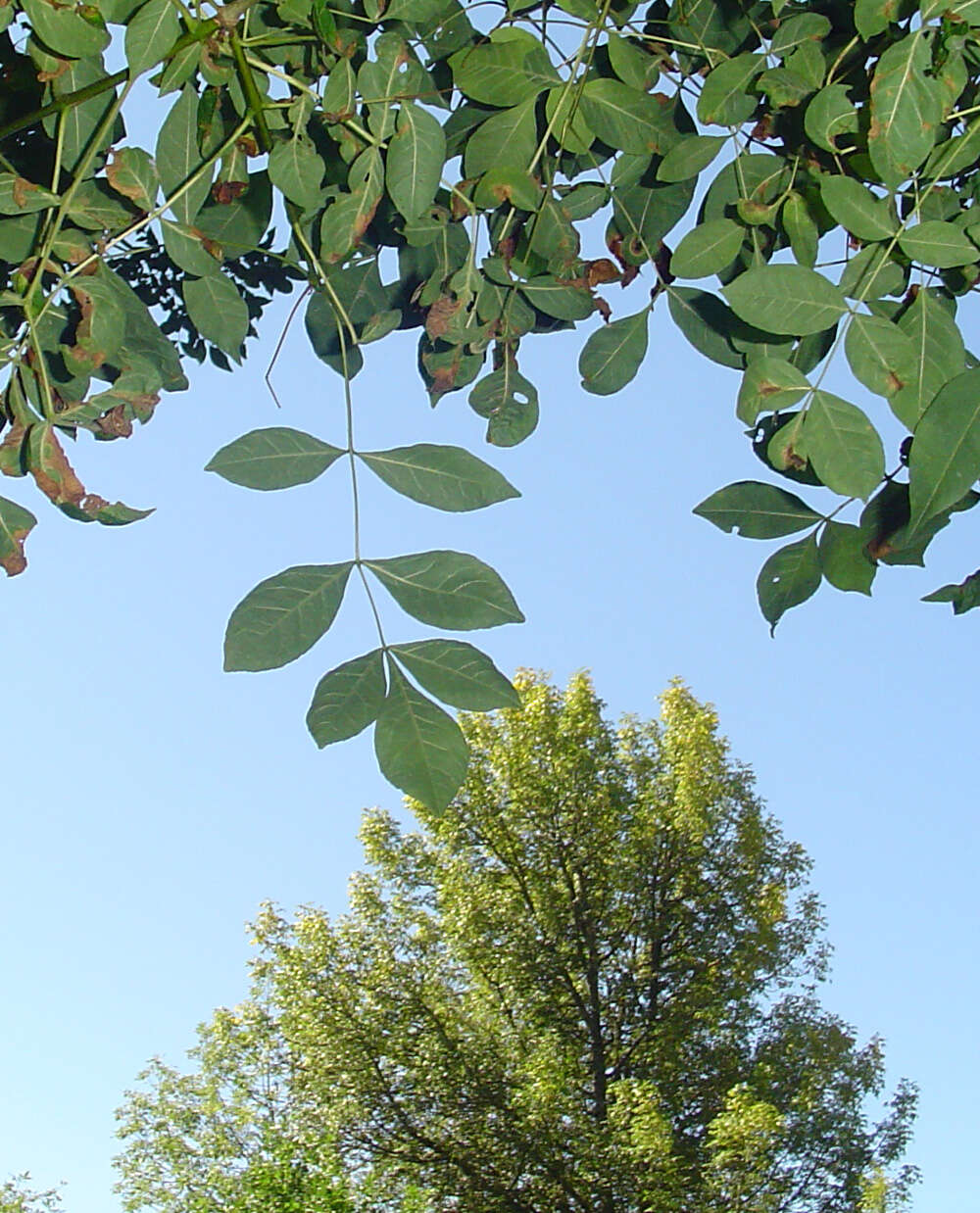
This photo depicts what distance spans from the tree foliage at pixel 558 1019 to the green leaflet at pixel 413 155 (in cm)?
1100

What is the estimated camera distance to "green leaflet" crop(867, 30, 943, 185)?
67cm

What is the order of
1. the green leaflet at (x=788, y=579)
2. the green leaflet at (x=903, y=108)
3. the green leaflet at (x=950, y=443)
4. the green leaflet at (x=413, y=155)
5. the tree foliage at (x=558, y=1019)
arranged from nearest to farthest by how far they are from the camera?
the green leaflet at (x=950, y=443)
the green leaflet at (x=903, y=108)
the green leaflet at (x=413, y=155)
the green leaflet at (x=788, y=579)
the tree foliage at (x=558, y=1019)

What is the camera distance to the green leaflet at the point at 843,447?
679mm

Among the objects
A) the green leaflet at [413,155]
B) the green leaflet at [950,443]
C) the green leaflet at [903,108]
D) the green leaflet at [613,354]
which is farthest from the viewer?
the green leaflet at [613,354]

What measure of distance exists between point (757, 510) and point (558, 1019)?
40.5 ft

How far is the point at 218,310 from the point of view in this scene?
927 millimetres

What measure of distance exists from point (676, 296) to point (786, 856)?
13516mm

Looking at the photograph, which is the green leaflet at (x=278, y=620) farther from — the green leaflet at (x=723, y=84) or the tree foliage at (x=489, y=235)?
the green leaflet at (x=723, y=84)

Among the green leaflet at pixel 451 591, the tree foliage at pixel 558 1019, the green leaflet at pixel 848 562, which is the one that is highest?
the tree foliage at pixel 558 1019

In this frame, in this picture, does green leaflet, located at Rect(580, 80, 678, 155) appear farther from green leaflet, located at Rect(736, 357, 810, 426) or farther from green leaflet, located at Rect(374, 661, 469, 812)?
green leaflet, located at Rect(374, 661, 469, 812)

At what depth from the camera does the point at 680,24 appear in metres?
0.92

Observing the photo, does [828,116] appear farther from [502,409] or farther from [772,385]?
[502,409]

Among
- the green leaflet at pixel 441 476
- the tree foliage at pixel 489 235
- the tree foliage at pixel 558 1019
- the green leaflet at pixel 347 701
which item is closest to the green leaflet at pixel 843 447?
the tree foliage at pixel 489 235

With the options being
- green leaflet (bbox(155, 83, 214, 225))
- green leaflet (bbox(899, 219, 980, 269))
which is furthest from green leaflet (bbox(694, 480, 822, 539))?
green leaflet (bbox(155, 83, 214, 225))
